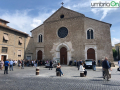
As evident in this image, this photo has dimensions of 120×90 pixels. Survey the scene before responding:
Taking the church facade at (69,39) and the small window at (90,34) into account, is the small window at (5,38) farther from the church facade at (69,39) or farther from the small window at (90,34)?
the small window at (90,34)

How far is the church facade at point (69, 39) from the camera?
812 inches

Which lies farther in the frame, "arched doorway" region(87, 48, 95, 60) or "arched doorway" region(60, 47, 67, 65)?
"arched doorway" region(60, 47, 67, 65)

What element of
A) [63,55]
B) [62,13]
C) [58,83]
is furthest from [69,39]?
[58,83]

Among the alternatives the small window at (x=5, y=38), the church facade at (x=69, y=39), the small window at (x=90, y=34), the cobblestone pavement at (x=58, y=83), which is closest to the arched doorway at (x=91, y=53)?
the church facade at (x=69, y=39)

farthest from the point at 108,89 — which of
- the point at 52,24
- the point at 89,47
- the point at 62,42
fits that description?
the point at 52,24

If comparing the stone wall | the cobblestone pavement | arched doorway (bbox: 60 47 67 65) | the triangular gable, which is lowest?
the cobblestone pavement

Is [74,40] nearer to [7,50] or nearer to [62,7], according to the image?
[62,7]

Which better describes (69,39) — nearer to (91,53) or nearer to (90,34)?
(90,34)

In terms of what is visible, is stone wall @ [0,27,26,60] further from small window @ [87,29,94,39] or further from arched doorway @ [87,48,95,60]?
small window @ [87,29,94,39]

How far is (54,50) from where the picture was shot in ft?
78.8

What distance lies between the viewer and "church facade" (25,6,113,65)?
812 inches

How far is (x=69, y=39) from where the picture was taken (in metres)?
23.0

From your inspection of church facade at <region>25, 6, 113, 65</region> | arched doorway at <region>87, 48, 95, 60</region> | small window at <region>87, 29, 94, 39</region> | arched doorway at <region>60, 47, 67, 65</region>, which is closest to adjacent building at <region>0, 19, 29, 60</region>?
church facade at <region>25, 6, 113, 65</region>

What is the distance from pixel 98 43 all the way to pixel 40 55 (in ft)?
45.5
